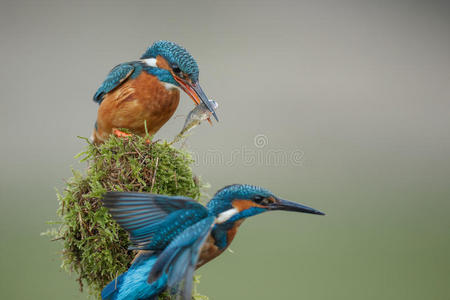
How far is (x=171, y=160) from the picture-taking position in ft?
6.38

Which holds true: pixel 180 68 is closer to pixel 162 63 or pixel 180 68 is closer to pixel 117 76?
pixel 162 63

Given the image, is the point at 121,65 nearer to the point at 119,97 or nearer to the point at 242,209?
the point at 119,97

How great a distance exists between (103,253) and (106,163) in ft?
1.19

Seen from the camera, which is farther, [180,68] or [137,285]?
[180,68]

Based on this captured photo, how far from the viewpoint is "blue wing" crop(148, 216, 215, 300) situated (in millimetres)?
1412

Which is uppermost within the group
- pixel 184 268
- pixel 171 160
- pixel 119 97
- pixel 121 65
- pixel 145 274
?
pixel 121 65

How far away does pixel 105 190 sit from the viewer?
1.81 metres

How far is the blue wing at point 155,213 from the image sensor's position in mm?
1587

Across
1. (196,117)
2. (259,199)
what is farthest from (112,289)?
(196,117)

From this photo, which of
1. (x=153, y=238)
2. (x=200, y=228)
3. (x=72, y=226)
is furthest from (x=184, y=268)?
(x=72, y=226)

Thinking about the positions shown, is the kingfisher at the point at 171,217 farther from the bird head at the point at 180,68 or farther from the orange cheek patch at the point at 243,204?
the bird head at the point at 180,68

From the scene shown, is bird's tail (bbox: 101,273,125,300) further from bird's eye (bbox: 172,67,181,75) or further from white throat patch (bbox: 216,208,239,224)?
bird's eye (bbox: 172,67,181,75)

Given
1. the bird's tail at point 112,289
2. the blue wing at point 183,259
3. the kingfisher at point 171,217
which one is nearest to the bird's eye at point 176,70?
the kingfisher at point 171,217

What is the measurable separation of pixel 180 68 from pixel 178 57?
0.05 meters
